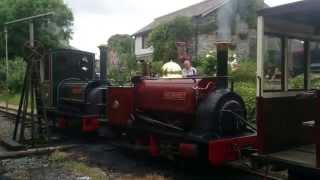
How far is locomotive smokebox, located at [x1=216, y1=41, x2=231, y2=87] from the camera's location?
8.58m

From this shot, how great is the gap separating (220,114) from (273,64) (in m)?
2.19

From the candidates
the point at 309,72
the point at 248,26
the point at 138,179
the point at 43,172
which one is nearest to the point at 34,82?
the point at 43,172

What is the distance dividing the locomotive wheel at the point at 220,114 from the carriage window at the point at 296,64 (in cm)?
176

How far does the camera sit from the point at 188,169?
9.09 m

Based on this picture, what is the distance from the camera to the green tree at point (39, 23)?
4666cm

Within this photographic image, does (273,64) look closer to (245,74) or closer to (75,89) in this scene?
(75,89)

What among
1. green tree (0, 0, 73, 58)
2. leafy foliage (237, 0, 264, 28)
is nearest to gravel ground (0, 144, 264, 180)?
leafy foliage (237, 0, 264, 28)

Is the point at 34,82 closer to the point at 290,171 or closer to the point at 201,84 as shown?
the point at 201,84

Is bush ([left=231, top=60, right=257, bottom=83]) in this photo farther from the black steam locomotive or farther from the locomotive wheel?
the locomotive wheel

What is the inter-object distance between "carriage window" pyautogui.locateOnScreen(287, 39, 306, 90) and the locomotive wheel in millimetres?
1759

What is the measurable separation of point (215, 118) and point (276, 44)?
2353mm

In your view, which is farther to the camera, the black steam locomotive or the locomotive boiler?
the black steam locomotive

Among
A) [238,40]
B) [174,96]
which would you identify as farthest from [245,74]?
[238,40]

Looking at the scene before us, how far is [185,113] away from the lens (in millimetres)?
8844
